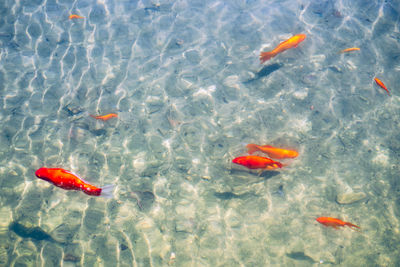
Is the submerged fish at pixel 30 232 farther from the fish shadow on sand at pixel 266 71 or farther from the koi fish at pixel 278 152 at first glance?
the fish shadow on sand at pixel 266 71

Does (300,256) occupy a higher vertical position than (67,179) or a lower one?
lower

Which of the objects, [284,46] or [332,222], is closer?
[332,222]

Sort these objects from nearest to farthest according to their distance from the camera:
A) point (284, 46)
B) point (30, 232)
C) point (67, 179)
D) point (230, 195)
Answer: point (67, 179), point (30, 232), point (230, 195), point (284, 46)

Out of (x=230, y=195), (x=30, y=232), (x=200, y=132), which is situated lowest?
(x=30, y=232)

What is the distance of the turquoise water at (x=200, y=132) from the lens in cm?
434

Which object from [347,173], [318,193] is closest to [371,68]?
[347,173]

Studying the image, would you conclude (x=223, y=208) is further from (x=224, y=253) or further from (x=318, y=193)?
(x=318, y=193)

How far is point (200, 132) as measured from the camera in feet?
18.5

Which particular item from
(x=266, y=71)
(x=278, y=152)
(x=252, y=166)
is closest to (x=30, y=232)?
(x=252, y=166)

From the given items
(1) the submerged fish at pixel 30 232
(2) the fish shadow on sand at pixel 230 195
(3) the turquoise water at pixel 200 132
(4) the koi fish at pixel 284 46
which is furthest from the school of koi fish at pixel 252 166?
(1) the submerged fish at pixel 30 232

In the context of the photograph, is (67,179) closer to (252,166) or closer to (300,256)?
(252,166)

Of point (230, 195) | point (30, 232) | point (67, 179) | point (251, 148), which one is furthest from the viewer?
point (251, 148)

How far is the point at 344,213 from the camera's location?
451 centimetres

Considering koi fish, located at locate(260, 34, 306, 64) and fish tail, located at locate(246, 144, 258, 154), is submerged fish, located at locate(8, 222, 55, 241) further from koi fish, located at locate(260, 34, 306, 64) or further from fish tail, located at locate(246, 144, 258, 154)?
koi fish, located at locate(260, 34, 306, 64)
